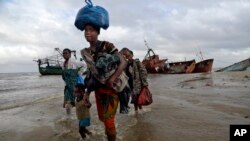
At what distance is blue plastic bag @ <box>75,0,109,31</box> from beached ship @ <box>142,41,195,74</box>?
42194mm

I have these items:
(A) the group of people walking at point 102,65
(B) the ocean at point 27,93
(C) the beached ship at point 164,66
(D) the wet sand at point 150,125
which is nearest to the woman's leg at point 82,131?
(D) the wet sand at point 150,125

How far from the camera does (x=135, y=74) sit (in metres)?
8.43

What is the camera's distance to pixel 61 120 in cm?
808

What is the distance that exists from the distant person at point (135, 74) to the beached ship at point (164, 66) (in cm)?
3760

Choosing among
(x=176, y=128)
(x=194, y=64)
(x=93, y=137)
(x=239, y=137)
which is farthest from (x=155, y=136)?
(x=194, y=64)

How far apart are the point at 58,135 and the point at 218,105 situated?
193 inches

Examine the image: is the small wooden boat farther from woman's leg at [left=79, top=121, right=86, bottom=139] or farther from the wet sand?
woman's leg at [left=79, top=121, right=86, bottom=139]

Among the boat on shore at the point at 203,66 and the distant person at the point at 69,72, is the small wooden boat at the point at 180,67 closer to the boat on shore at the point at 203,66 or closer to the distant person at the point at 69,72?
the boat on shore at the point at 203,66

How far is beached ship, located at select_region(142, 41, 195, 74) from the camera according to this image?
1820 inches

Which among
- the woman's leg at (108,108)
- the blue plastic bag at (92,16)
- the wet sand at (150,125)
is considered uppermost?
the blue plastic bag at (92,16)

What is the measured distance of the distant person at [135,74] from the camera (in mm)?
8266

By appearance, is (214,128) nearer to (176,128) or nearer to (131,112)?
(176,128)

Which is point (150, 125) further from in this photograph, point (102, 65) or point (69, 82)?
point (102, 65)

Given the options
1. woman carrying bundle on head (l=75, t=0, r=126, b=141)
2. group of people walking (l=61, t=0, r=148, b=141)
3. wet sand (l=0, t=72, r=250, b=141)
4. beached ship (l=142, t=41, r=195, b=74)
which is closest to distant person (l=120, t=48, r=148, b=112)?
wet sand (l=0, t=72, r=250, b=141)
